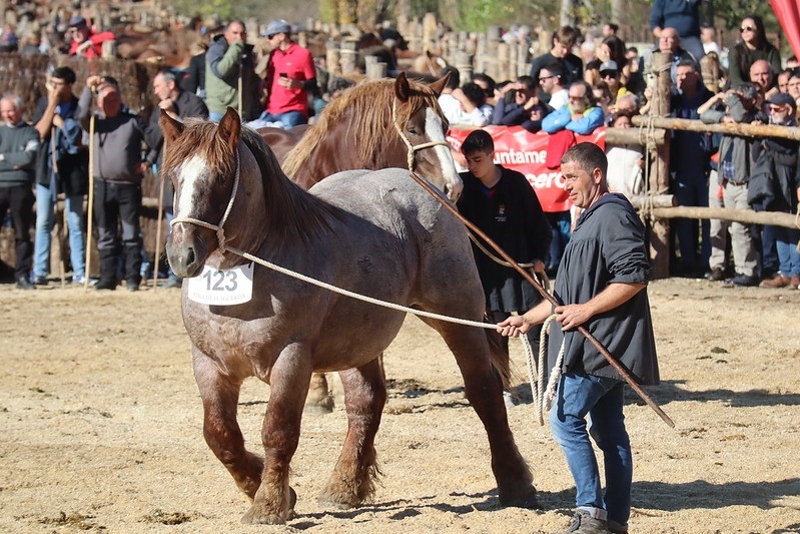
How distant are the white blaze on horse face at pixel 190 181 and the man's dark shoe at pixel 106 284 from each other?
30.1 feet

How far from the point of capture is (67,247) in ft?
51.4

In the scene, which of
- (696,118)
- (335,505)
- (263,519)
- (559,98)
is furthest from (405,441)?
(559,98)

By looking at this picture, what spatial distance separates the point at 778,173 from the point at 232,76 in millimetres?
6405

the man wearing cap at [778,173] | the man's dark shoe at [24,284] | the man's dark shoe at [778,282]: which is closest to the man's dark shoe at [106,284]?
the man's dark shoe at [24,284]

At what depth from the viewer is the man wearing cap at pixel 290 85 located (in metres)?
13.9

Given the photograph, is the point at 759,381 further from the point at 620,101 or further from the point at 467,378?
the point at 620,101

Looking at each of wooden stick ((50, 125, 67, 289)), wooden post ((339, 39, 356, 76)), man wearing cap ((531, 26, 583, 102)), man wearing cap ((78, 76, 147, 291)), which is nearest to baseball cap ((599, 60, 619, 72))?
man wearing cap ((531, 26, 583, 102))

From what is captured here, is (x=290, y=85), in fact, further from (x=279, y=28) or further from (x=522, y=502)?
(x=522, y=502)

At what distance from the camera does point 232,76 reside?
15.1m

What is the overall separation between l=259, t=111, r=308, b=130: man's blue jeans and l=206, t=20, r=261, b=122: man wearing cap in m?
0.87

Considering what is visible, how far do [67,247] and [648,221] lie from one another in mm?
7077

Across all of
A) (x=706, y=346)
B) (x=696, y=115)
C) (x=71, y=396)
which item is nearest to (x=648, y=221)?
(x=696, y=115)

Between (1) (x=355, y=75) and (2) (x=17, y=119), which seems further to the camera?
(1) (x=355, y=75)

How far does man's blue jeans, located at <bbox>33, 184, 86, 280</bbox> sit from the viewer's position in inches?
575
